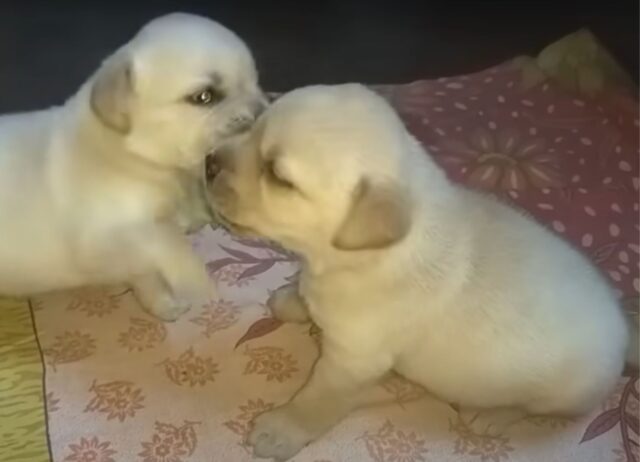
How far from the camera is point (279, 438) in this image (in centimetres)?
205

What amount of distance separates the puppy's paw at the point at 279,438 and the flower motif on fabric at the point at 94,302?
17.5 inches

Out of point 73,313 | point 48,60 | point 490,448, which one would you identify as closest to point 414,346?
point 490,448

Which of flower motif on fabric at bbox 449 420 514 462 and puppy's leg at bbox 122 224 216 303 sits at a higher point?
puppy's leg at bbox 122 224 216 303

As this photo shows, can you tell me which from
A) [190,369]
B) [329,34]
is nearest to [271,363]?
[190,369]

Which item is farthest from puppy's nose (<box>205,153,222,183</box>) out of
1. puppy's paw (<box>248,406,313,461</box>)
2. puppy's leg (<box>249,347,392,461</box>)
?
puppy's paw (<box>248,406,313,461</box>)

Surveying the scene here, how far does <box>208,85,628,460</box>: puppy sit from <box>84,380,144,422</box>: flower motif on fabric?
25 cm

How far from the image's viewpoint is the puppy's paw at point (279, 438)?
2.05m

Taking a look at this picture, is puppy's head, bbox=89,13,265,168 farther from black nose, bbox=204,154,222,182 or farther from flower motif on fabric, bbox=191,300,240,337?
flower motif on fabric, bbox=191,300,240,337

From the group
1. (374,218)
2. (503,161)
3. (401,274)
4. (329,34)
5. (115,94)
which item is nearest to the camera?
(374,218)

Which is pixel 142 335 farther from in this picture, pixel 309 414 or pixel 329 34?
pixel 329 34

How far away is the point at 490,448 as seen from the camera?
2109 millimetres

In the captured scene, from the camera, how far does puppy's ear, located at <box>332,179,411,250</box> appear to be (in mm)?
1719

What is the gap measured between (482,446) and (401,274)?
449mm

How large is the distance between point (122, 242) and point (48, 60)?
1.13 m
